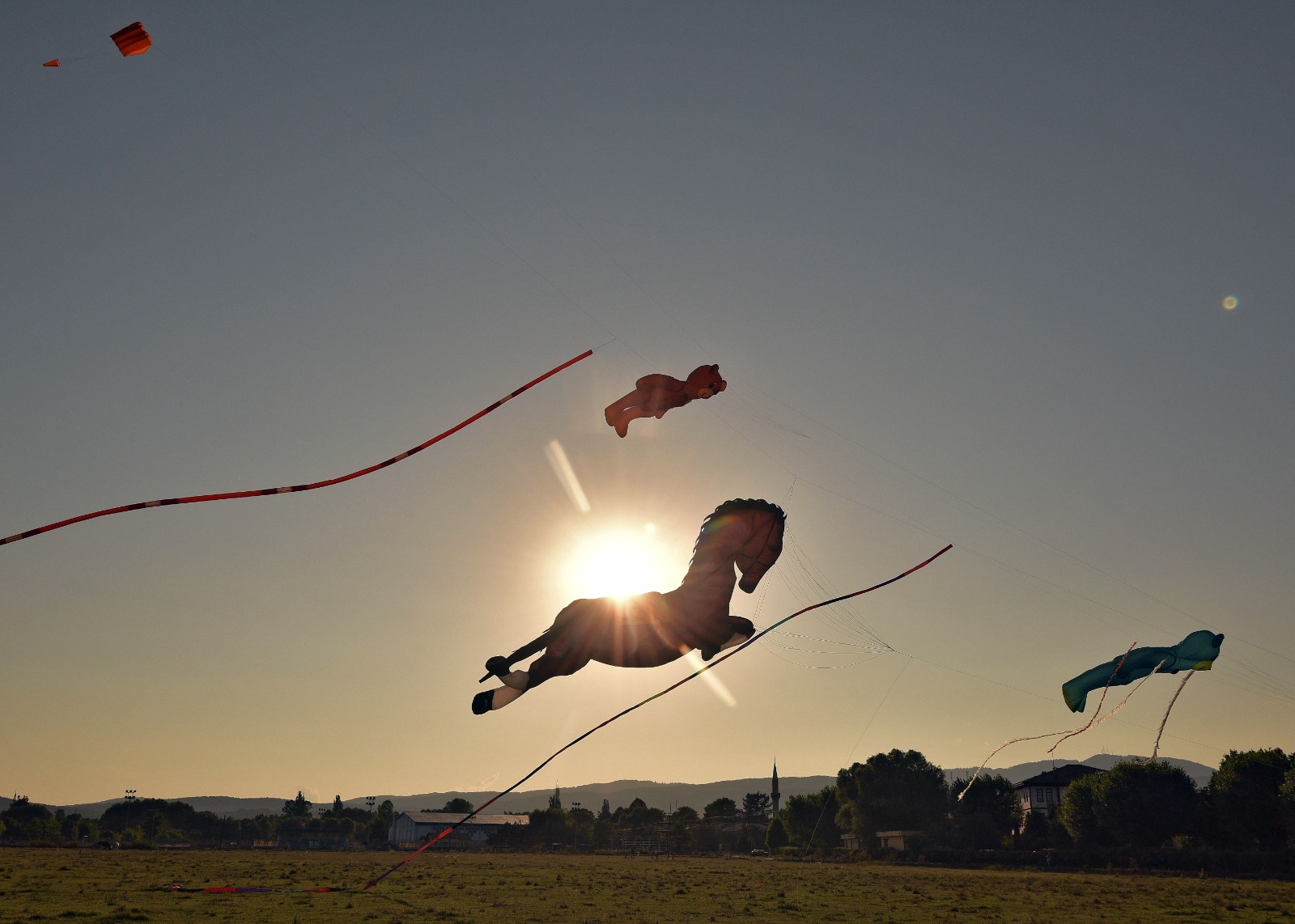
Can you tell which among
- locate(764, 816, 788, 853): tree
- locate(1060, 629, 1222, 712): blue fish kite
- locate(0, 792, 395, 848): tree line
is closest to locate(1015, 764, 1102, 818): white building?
locate(764, 816, 788, 853): tree

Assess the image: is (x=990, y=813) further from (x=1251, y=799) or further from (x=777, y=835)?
(x=777, y=835)

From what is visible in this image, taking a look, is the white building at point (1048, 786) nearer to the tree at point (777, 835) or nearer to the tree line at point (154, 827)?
the tree at point (777, 835)

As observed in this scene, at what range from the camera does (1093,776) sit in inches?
3501

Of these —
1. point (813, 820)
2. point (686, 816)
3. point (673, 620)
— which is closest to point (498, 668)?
point (673, 620)

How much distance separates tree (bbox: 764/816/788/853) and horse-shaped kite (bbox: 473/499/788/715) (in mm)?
138149

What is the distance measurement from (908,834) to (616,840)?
2346 inches

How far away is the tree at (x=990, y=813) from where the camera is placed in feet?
337

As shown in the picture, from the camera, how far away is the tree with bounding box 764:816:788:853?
144625mm

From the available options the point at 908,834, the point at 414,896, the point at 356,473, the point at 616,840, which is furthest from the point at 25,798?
the point at 356,473

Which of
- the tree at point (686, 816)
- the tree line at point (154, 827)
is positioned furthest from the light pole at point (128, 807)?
the tree at point (686, 816)

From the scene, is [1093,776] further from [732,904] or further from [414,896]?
[414,896]

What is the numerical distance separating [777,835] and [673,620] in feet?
464

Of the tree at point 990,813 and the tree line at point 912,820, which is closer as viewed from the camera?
the tree line at point 912,820

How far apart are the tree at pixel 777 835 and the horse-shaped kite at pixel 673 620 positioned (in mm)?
138149
